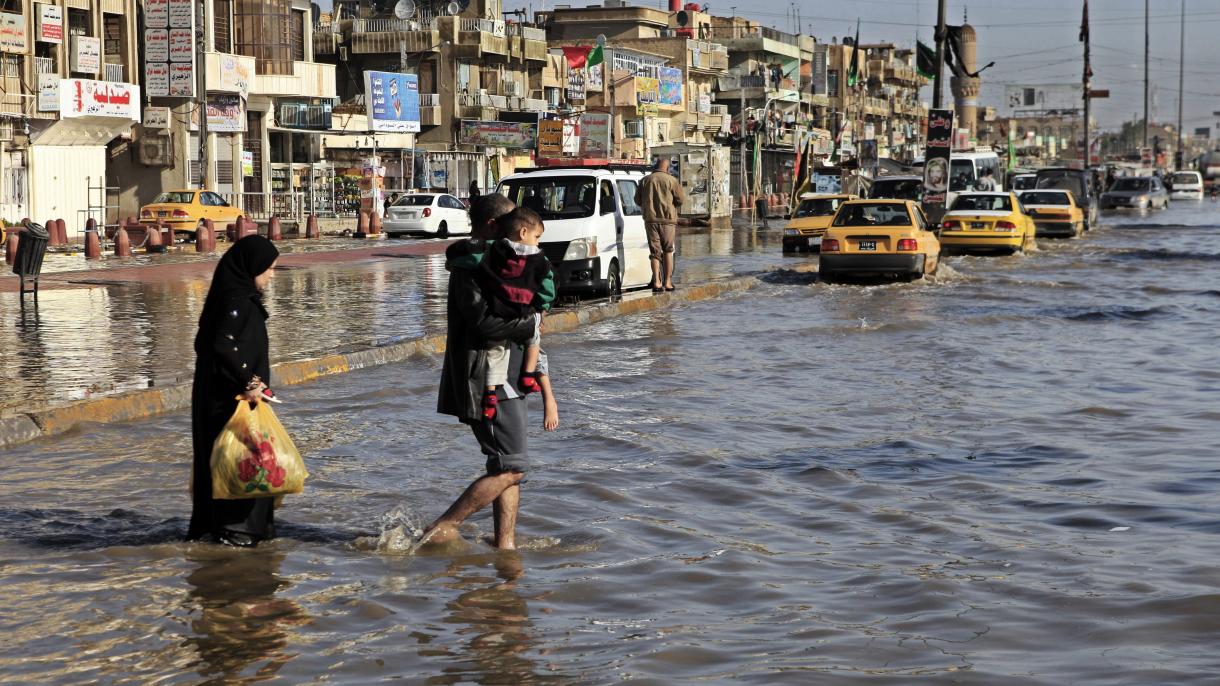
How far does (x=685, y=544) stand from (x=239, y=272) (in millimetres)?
2453

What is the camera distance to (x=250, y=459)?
261 inches

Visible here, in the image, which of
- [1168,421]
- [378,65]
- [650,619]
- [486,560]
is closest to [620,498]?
[486,560]

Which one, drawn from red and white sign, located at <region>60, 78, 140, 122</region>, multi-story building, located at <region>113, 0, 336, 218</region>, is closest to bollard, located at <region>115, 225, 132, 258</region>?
red and white sign, located at <region>60, 78, 140, 122</region>

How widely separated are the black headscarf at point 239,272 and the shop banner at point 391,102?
49.2 metres

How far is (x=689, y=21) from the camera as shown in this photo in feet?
338

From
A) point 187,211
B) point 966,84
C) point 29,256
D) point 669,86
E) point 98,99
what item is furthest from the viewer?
point 966,84

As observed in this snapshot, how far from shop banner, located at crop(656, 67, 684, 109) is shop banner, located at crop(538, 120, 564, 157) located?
27.6 m

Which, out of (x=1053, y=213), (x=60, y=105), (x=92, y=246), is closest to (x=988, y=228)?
(x=1053, y=213)

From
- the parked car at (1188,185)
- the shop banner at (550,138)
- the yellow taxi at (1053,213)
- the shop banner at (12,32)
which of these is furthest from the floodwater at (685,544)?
the parked car at (1188,185)

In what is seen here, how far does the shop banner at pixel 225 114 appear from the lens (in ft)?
161

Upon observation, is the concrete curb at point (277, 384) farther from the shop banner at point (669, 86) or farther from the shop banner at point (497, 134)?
the shop banner at point (669, 86)

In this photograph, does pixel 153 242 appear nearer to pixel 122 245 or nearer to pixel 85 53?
pixel 122 245

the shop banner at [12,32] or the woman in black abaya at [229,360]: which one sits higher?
the shop banner at [12,32]

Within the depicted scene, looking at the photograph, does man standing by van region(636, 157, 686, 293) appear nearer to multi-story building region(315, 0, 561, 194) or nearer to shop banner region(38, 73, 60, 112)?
shop banner region(38, 73, 60, 112)
